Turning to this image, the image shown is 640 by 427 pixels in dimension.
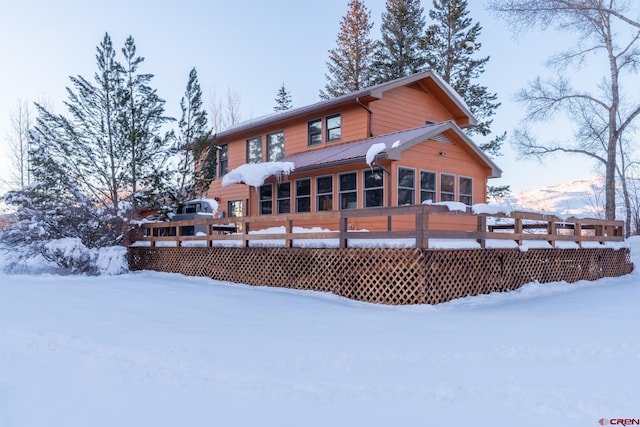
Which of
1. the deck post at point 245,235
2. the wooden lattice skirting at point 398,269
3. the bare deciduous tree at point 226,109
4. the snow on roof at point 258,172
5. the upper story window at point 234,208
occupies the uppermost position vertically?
the bare deciduous tree at point 226,109

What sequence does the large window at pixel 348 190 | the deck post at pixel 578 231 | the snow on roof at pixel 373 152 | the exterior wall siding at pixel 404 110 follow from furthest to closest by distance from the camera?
1. the exterior wall siding at pixel 404 110
2. the large window at pixel 348 190
3. the snow on roof at pixel 373 152
4. the deck post at pixel 578 231

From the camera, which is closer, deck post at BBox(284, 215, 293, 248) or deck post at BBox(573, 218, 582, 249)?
deck post at BBox(284, 215, 293, 248)

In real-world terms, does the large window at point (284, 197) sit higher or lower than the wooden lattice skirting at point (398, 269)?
higher

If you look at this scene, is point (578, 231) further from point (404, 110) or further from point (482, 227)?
point (404, 110)

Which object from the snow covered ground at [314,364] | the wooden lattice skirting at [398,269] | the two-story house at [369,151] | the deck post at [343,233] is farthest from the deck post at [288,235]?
the two-story house at [369,151]

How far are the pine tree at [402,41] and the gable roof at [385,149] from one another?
13.7m

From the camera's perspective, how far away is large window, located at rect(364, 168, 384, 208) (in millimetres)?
12062

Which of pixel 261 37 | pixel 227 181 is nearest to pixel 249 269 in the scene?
pixel 227 181

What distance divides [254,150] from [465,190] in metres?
8.04

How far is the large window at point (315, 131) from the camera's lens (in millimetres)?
15086

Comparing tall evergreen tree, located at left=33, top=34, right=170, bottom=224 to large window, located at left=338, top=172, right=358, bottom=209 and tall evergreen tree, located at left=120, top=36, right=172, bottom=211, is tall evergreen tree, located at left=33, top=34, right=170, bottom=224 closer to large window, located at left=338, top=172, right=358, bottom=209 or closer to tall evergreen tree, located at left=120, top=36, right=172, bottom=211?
tall evergreen tree, located at left=120, top=36, right=172, bottom=211

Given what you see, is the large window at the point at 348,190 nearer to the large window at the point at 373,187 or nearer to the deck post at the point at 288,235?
the large window at the point at 373,187

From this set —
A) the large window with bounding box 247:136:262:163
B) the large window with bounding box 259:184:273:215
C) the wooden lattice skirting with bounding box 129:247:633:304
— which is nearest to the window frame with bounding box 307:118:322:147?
the large window with bounding box 259:184:273:215

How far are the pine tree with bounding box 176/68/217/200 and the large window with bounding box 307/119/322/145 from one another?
338cm
